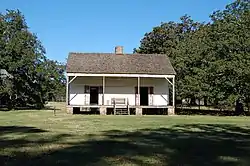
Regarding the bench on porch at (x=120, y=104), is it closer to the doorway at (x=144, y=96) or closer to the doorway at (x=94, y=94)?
the doorway at (x=94, y=94)

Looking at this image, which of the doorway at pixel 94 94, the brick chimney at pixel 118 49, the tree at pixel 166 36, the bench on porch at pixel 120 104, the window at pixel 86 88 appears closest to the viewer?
the bench on porch at pixel 120 104

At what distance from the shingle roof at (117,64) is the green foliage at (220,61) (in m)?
2.56

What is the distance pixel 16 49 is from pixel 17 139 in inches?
1008

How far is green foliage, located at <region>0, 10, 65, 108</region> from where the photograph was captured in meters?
35.0

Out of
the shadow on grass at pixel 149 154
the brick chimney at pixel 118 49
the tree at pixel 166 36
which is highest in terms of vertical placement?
the tree at pixel 166 36

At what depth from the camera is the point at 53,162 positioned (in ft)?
23.3

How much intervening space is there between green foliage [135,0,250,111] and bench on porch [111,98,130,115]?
19.8ft

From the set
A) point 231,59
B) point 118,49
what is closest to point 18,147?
point 231,59

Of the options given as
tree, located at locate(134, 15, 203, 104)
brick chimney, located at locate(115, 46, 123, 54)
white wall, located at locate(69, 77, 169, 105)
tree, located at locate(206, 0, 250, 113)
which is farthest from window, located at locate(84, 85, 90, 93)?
tree, located at locate(134, 15, 203, 104)

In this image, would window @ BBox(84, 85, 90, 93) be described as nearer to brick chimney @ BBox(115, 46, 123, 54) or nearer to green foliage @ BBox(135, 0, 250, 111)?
brick chimney @ BBox(115, 46, 123, 54)

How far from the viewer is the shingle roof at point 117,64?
30695 mm

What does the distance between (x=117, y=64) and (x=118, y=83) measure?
1800 mm

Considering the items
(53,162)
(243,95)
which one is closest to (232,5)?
(243,95)

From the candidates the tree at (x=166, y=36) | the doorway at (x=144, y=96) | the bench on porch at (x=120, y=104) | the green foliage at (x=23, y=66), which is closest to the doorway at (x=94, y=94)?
the bench on porch at (x=120, y=104)
